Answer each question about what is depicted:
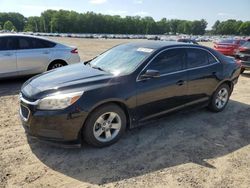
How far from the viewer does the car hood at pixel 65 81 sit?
427 centimetres

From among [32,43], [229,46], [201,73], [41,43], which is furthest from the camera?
[229,46]

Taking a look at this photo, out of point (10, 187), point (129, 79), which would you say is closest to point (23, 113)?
point (10, 187)

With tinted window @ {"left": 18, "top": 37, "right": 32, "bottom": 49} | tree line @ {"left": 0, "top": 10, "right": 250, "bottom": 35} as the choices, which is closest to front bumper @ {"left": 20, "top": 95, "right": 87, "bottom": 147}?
tinted window @ {"left": 18, "top": 37, "right": 32, "bottom": 49}

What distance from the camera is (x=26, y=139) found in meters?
4.72

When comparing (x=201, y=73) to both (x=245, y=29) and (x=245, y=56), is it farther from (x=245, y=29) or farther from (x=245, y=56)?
(x=245, y=29)

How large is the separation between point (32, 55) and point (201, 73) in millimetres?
5127

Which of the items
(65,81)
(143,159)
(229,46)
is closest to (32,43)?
(65,81)

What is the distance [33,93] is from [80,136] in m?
0.98

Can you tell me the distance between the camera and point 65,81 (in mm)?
4484

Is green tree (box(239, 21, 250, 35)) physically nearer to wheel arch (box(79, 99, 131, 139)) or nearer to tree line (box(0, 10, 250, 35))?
tree line (box(0, 10, 250, 35))

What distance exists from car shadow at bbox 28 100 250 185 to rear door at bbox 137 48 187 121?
44 centimetres

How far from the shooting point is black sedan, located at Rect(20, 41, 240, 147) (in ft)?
13.3

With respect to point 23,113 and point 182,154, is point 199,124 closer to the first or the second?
point 182,154

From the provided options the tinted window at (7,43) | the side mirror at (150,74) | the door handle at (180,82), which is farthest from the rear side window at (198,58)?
the tinted window at (7,43)
